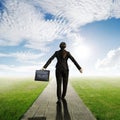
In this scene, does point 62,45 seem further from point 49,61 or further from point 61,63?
point 49,61

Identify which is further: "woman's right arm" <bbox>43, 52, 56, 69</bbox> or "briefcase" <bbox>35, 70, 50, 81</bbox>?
"briefcase" <bbox>35, 70, 50, 81</bbox>

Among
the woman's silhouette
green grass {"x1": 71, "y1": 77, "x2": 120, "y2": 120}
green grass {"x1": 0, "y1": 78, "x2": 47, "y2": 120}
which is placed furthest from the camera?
the woman's silhouette

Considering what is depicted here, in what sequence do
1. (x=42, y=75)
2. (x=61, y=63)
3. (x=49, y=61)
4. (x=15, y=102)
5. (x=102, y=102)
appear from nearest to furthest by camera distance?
(x=61, y=63)
(x=49, y=61)
(x=42, y=75)
(x=15, y=102)
(x=102, y=102)

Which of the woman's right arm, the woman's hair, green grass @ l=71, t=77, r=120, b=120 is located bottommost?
green grass @ l=71, t=77, r=120, b=120

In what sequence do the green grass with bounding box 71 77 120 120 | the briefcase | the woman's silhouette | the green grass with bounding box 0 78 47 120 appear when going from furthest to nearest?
the briefcase, the woman's silhouette, the green grass with bounding box 71 77 120 120, the green grass with bounding box 0 78 47 120

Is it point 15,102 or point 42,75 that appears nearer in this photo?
point 42,75

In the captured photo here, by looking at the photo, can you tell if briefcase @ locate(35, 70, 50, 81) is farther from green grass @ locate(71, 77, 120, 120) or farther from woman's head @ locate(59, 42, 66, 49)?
green grass @ locate(71, 77, 120, 120)

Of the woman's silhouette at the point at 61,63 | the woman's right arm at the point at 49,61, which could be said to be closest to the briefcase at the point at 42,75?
the woman's right arm at the point at 49,61

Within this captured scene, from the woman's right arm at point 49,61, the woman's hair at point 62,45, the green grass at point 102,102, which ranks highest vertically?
the woman's hair at point 62,45

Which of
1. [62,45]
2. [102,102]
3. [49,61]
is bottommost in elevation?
[102,102]

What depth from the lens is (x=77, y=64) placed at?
12.4m

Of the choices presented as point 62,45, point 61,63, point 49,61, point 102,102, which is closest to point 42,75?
point 49,61

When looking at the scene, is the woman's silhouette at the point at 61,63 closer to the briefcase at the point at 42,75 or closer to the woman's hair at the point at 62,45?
the woman's hair at the point at 62,45

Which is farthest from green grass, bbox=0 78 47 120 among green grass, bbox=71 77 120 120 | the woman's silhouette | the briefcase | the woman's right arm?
green grass, bbox=71 77 120 120
